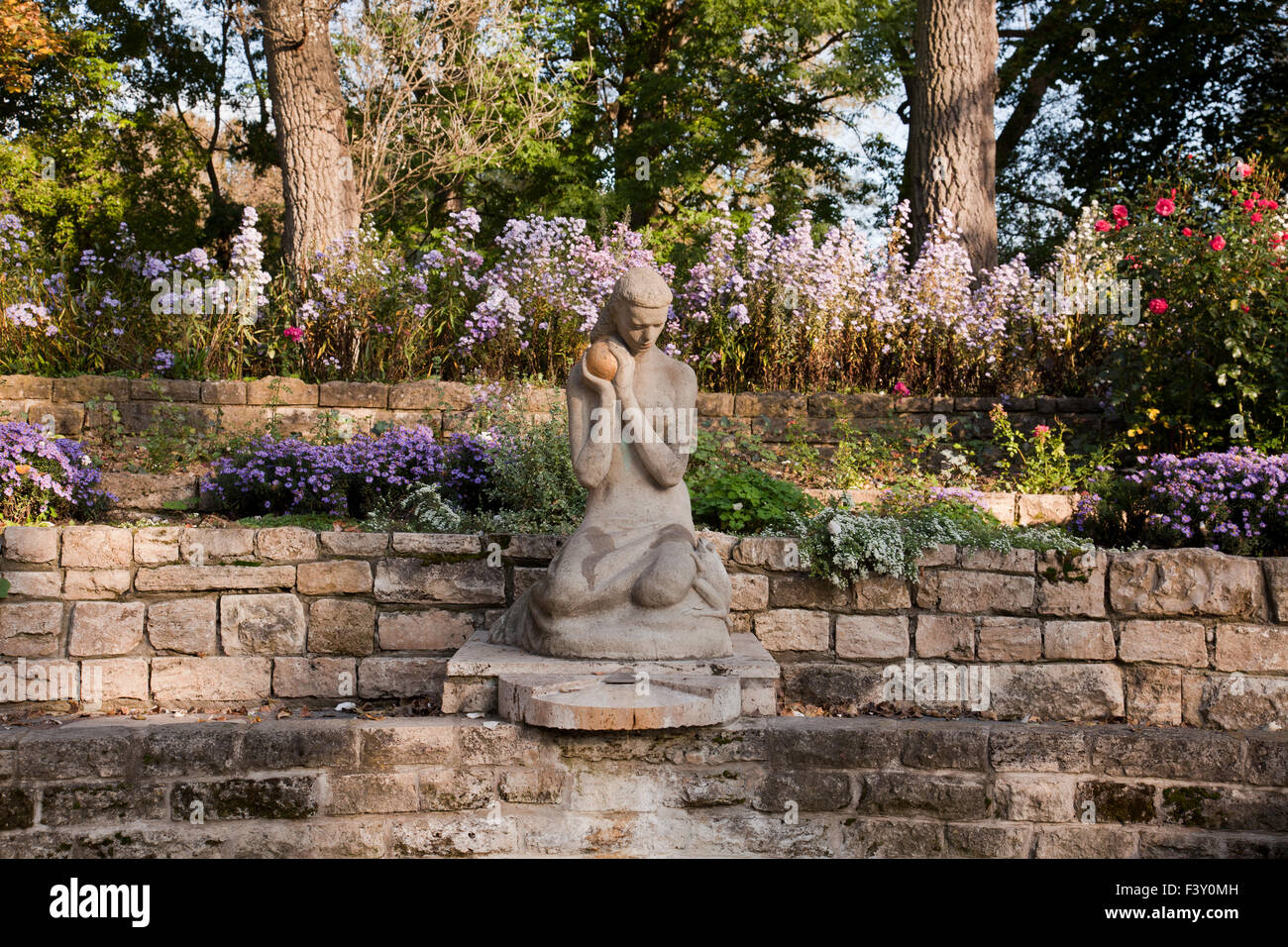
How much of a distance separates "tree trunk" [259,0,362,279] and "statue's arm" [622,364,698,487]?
558cm

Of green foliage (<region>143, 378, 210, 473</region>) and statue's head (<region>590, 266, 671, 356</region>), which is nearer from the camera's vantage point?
statue's head (<region>590, 266, 671, 356</region>)

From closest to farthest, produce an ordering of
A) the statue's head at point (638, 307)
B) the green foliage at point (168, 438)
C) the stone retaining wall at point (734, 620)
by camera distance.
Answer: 1. the statue's head at point (638, 307)
2. the stone retaining wall at point (734, 620)
3. the green foliage at point (168, 438)

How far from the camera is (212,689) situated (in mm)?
4727

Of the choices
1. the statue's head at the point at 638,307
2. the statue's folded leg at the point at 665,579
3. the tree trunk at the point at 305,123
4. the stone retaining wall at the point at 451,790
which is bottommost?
the stone retaining wall at the point at 451,790

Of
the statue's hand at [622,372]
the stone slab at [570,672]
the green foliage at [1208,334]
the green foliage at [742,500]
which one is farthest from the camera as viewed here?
the green foliage at [1208,334]

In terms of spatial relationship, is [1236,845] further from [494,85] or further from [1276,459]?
[494,85]

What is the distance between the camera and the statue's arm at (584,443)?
396 cm

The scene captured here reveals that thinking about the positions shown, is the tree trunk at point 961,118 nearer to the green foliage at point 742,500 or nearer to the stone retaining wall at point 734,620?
the green foliage at point 742,500

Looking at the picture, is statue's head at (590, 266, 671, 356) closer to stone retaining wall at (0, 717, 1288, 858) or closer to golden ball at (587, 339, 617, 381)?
golden ball at (587, 339, 617, 381)

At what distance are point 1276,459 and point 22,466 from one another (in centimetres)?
621

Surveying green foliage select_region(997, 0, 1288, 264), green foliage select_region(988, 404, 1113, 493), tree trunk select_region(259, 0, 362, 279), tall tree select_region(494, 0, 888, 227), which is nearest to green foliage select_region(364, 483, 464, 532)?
green foliage select_region(988, 404, 1113, 493)

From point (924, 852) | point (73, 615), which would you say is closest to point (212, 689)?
point (73, 615)

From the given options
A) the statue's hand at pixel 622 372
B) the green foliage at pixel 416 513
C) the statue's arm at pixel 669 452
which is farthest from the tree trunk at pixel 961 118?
the statue's hand at pixel 622 372

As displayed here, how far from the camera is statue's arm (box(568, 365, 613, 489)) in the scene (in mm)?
3955
